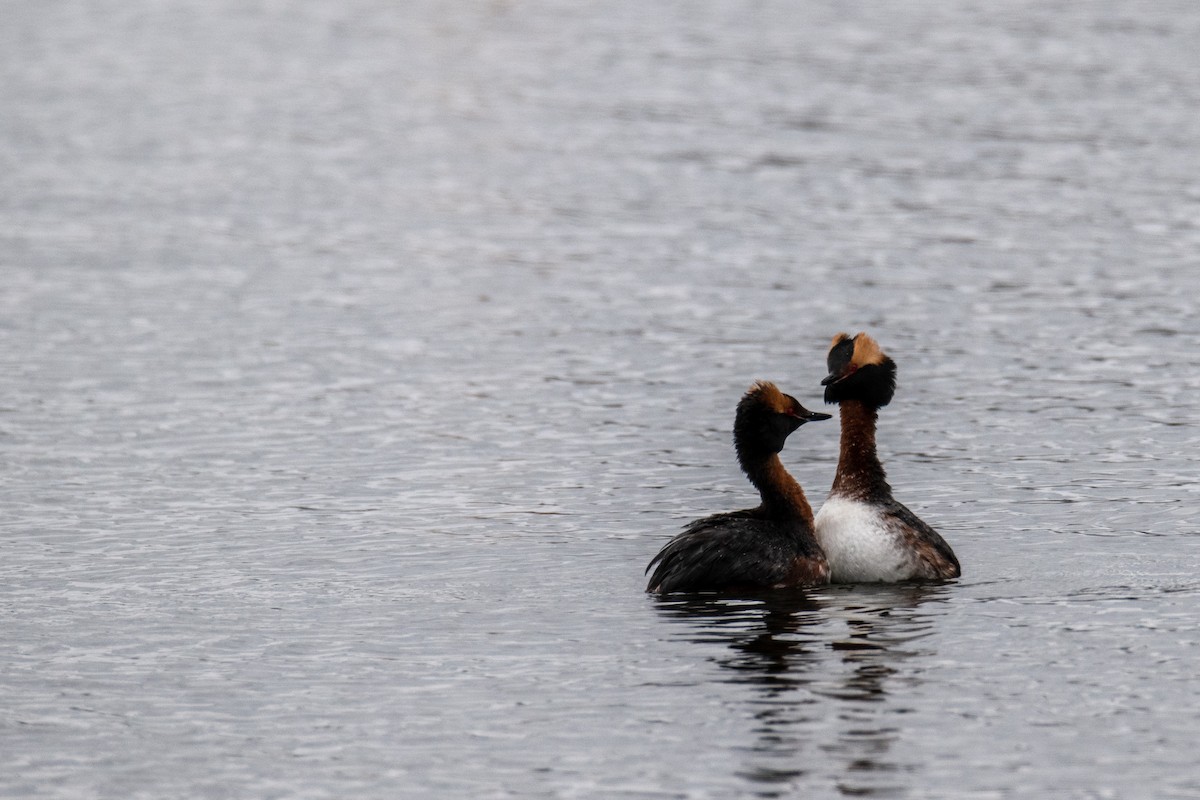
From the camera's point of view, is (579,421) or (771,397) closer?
(771,397)

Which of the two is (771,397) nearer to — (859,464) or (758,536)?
(859,464)

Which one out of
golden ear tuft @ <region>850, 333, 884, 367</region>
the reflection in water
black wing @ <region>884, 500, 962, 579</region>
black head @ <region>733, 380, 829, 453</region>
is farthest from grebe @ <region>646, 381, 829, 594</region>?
black wing @ <region>884, 500, 962, 579</region>

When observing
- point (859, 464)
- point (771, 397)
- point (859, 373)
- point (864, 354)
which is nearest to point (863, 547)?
point (859, 464)

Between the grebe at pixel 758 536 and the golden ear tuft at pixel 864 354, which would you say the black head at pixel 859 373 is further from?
the grebe at pixel 758 536

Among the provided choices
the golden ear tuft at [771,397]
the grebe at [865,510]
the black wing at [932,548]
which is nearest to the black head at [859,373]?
the grebe at [865,510]

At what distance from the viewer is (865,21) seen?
48312 millimetres

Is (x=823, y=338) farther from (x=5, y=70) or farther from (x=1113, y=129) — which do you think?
(x=5, y=70)

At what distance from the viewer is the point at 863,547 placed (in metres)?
13.8

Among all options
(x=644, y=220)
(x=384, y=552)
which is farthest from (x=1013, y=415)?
(x=644, y=220)

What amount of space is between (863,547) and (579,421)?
5336mm

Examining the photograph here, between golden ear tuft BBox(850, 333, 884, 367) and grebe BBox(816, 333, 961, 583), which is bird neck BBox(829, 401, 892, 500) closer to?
grebe BBox(816, 333, 961, 583)

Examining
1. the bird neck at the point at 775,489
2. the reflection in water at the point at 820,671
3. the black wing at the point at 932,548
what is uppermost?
the bird neck at the point at 775,489

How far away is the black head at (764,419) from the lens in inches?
550

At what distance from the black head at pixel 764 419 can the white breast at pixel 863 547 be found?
0.66m
